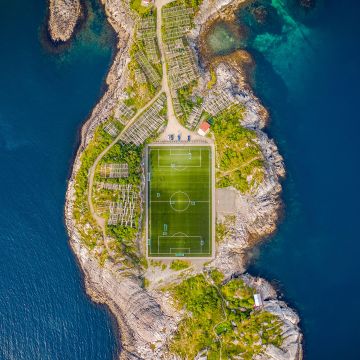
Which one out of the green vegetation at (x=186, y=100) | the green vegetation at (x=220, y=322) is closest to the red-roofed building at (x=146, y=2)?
the green vegetation at (x=186, y=100)

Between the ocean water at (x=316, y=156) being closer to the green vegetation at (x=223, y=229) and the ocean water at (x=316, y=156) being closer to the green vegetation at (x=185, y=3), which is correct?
the green vegetation at (x=223, y=229)

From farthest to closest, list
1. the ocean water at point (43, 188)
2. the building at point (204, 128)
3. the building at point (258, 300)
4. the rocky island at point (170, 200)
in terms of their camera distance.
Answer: the ocean water at point (43, 188)
the building at point (204, 128)
the rocky island at point (170, 200)
the building at point (258, 300)

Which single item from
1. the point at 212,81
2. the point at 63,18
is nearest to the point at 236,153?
the point at 212,81

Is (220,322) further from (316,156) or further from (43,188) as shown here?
(43,188)

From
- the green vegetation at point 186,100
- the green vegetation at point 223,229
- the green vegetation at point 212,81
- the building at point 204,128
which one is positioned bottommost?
the green vegetation at point 223,229

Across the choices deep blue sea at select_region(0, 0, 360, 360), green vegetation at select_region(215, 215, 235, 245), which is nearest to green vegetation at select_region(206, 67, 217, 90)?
deep blue sea at select_region(0, 0, 360, 360)

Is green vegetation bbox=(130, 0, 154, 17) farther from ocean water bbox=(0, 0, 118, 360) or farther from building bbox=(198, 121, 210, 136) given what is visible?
building bbox=(198, 121, 210, 136)

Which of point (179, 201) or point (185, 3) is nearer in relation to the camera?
point (179, 201)
